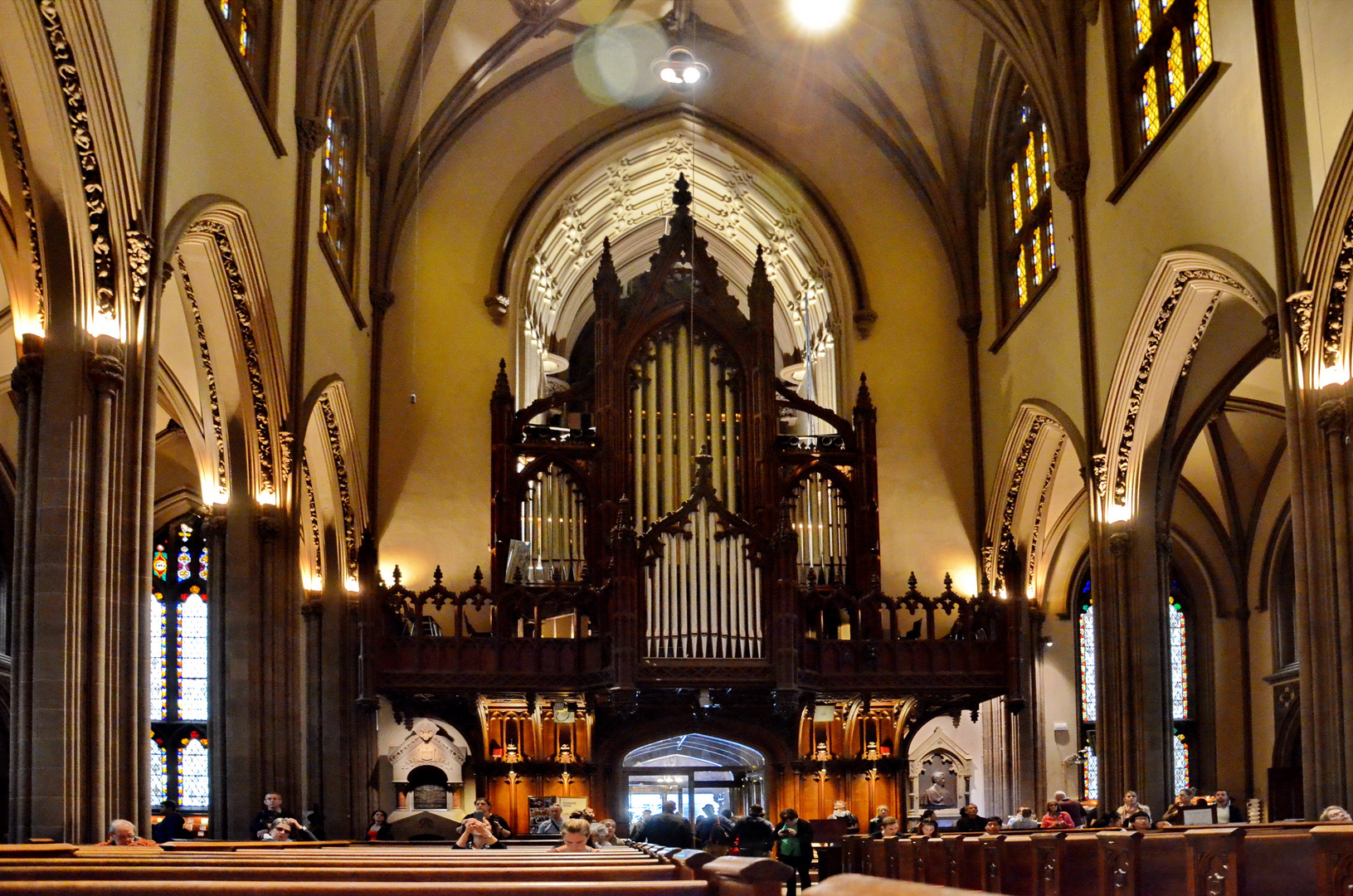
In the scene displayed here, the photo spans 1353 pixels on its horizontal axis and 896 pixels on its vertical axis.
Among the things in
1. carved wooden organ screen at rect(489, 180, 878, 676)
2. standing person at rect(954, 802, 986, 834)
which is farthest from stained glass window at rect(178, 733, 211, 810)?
standing person at rect(954, 802, 986, 834)

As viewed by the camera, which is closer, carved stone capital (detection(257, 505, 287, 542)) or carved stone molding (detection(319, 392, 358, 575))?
carved stone capital (detection(257, 505, 287, 542))

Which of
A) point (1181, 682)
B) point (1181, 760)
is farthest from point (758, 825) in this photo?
point (1181, 682)

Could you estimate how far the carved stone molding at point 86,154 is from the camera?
1233 cm

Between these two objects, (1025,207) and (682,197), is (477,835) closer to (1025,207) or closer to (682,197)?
(682,197)

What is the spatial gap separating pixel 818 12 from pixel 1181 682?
14.5m

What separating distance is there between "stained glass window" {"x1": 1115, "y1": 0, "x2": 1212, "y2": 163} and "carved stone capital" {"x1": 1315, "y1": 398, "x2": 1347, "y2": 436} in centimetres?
449

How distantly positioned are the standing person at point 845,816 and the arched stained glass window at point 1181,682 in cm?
903

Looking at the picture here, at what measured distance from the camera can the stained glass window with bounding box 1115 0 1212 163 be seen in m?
18.1

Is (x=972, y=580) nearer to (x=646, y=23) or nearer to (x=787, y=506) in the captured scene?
(x=787, y=506)

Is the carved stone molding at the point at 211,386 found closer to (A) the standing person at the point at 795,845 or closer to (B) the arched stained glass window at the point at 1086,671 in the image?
(A) the standing person at the point at 795,845

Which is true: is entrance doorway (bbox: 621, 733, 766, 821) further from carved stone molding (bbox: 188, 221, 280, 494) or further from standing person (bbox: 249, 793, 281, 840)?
carved stone molding (bbox: 188, 221, 280, 494)

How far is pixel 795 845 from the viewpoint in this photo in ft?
60.0

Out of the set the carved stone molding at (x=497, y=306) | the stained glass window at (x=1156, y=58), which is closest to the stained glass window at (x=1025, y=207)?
the stained glass window at (x=1156, y=58)

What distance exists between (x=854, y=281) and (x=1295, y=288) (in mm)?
11934
